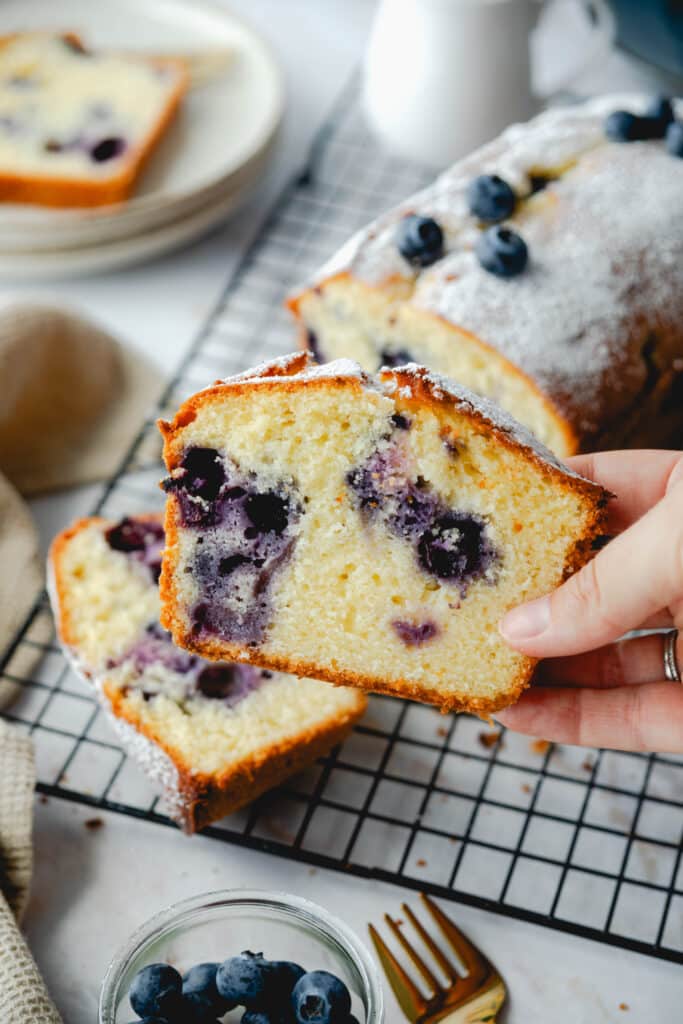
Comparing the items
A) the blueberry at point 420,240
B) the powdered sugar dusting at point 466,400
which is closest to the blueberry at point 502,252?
the blueberry at point 420,240

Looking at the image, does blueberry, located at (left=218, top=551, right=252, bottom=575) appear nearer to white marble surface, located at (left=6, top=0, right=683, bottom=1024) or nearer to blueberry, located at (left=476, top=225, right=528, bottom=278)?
white marble surface, located at (left=6, top=0, right=683, bottom=1024)

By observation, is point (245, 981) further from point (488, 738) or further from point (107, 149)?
point (107, 149)

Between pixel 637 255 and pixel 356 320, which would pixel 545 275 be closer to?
pixel 637 255

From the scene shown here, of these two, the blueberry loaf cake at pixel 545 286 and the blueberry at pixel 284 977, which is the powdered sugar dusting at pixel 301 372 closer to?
the blueberry loaf cake at pixel 545 286

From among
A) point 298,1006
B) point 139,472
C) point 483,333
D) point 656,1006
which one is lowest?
point 139,472

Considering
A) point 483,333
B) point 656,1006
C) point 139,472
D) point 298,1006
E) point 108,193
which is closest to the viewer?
point 298,1006

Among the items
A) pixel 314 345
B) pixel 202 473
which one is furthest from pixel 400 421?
pixel 314 345

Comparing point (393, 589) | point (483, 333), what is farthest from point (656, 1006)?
point (483, 333)
